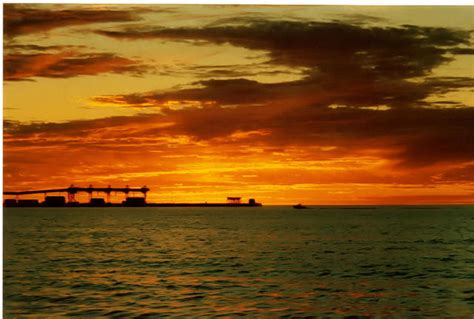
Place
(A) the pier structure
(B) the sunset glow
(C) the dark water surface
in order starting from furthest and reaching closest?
1. (A) the pier structure
2. (B) the sunset glow
3. (C) the dark water surface

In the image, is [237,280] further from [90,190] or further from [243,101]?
[90,190]

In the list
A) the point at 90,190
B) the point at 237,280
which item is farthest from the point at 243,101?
the point at 90,190

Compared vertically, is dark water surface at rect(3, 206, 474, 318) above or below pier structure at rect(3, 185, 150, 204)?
below

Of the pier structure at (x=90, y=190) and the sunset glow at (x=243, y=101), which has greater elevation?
the sunset glow at (x=243, y=101)

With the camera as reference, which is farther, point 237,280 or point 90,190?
point 90,190

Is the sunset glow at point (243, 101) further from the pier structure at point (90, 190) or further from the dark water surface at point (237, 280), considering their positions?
the dark water surface at point (237, 280)

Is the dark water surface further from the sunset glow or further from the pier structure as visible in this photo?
the sunset glow

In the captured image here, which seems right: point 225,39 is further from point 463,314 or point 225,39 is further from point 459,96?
point 463,314

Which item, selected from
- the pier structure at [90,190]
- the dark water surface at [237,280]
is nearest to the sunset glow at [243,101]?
the pier structure at [90,190]

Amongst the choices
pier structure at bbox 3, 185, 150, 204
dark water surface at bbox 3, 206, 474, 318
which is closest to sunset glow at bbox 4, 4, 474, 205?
pier structure at bbox 3, 185, 150, 204

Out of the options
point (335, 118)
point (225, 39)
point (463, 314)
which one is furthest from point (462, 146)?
point (225, 39)
